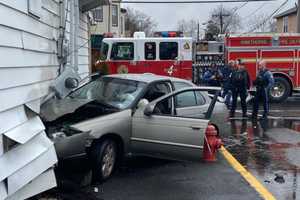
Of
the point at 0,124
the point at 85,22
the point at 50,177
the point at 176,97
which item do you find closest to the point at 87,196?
the point at 50,177

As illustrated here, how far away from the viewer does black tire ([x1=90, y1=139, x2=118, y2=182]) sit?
278 inches

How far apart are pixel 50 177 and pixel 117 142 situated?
1.66 metres

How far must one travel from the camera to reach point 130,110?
7695mm

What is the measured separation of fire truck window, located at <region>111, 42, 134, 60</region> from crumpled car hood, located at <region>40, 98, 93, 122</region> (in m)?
11.6

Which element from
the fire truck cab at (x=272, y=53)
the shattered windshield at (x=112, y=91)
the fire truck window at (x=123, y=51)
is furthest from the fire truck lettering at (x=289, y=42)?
the shattered windshield at (x=112, y=91)

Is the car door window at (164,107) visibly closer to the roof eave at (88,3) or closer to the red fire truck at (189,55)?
the roof eave at (88,3)

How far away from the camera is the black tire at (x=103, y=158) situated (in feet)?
23.2

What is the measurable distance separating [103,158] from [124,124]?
643mm

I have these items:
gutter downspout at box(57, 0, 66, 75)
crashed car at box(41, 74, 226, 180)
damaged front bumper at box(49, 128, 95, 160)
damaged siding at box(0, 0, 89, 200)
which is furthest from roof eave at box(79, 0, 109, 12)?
damaged front bumper at box(49, 128, 95, 160)

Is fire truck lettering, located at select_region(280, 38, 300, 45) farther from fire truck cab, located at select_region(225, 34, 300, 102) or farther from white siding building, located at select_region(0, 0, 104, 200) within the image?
white siding building, located at select_region(0, 0, 104, 200)

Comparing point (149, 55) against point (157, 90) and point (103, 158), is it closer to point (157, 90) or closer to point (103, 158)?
point (157, 90)

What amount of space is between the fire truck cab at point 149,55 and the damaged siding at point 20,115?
39.5 feet

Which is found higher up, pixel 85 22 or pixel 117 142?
pixel 85 22

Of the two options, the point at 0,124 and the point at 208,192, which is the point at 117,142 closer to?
the point at 208,192
